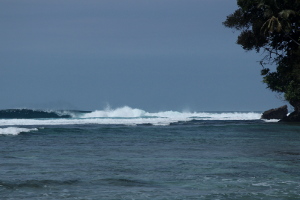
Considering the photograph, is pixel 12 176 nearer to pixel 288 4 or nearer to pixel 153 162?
pixel 153 162

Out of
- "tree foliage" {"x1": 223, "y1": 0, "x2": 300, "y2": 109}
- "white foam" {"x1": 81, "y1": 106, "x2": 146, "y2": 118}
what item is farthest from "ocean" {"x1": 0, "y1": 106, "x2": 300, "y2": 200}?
"white foam" {"x1": 81, "y1": 106, "x2": 146, "y2": 118}

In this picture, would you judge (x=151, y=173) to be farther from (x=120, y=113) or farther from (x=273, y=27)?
(x=120, y=113)

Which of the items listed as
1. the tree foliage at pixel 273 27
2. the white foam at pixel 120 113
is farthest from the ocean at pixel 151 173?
the white foam at pixel 120 113

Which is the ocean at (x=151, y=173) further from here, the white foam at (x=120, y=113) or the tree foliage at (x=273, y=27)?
the white foam at (x=120, y=113)

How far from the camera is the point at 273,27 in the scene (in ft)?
99.8

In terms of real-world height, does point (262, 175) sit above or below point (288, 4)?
below

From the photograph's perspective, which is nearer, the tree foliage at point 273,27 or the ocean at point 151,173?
the ocean at point 151,173

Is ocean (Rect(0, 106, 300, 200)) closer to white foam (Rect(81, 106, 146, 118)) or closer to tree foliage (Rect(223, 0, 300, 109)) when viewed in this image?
tree foliage (Rect(223, 0, 300, 109))

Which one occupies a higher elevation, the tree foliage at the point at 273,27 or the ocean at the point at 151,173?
the tree foliage at the point at 273,27

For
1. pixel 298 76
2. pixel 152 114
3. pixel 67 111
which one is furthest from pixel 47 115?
pixel 298 76

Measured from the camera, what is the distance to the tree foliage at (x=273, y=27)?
3097 centimetres

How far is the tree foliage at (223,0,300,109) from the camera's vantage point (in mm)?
30969

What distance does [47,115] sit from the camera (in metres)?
81.2

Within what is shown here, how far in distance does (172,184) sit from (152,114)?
83.2 meters
